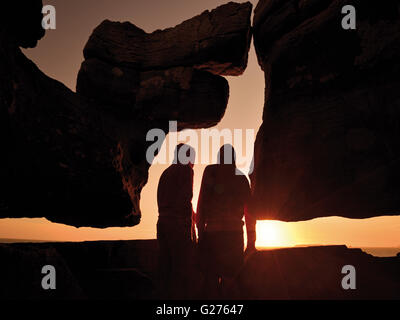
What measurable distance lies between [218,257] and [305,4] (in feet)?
14.4

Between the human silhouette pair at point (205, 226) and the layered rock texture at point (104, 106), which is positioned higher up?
the layered rock texture at point (104, 106)

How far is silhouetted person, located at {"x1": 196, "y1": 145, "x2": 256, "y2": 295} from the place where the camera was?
4414mm

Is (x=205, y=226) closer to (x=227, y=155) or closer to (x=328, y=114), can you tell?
(x=227, y=155)

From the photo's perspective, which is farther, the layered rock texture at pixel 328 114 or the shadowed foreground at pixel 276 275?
the layered rock texture at pixel 328 114

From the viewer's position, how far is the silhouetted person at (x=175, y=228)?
460 cm

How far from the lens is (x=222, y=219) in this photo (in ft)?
14.9

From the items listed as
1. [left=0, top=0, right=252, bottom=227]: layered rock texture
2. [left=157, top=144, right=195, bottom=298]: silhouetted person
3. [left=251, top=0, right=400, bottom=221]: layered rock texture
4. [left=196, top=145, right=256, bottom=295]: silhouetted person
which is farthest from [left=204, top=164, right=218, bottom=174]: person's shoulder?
[left=0, top=0, right=252, bottom=227]: layered rock texture

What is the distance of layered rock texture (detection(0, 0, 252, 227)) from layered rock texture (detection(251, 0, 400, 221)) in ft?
4.48

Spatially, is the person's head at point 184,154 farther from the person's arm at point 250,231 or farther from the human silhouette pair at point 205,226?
the person's arm at point 250,231

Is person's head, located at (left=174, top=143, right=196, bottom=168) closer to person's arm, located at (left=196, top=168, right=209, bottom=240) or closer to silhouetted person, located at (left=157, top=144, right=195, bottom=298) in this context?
silhouetted person, located at (left=157, top=144, right=195, bottom=298)

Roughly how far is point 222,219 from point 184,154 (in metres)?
1.27

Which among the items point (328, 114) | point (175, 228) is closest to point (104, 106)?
point (175, 228)

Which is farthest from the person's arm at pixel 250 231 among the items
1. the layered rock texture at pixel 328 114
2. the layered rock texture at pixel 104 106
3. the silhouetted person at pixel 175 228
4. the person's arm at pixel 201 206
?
the layered rock texture at pixel 104 106
